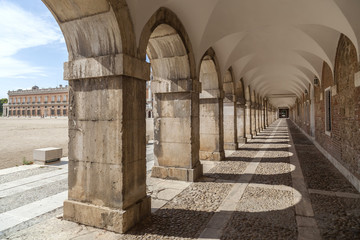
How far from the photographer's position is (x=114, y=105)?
9.80 ft

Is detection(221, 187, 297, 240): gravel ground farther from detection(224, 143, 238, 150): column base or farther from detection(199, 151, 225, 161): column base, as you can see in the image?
detection(224, 143, 238, 150): column base

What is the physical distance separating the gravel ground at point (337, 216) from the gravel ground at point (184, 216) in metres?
1.56

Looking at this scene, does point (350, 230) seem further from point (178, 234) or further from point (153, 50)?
point (153, 50)

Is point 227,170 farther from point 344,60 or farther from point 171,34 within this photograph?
point 344,60

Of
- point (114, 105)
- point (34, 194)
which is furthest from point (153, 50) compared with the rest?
point (34, 194)

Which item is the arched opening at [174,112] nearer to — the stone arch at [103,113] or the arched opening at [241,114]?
the stone arch at [103,113]

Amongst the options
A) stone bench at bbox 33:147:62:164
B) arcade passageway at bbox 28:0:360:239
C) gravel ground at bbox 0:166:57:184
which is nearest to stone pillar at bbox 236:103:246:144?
arcade passageway at bbox 28:0:360:239

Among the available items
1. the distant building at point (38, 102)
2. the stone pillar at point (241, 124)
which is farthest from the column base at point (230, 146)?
the distant building at point (38, 102)

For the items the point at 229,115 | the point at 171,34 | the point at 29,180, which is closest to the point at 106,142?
the point at 171,34

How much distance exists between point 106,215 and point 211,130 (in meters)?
5.19

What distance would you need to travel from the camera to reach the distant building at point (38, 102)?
56844 millimetres

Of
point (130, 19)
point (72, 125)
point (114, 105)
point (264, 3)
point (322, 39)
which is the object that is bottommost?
point (72, 125)

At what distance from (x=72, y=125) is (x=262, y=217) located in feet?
10.6

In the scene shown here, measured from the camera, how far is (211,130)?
298 inches
